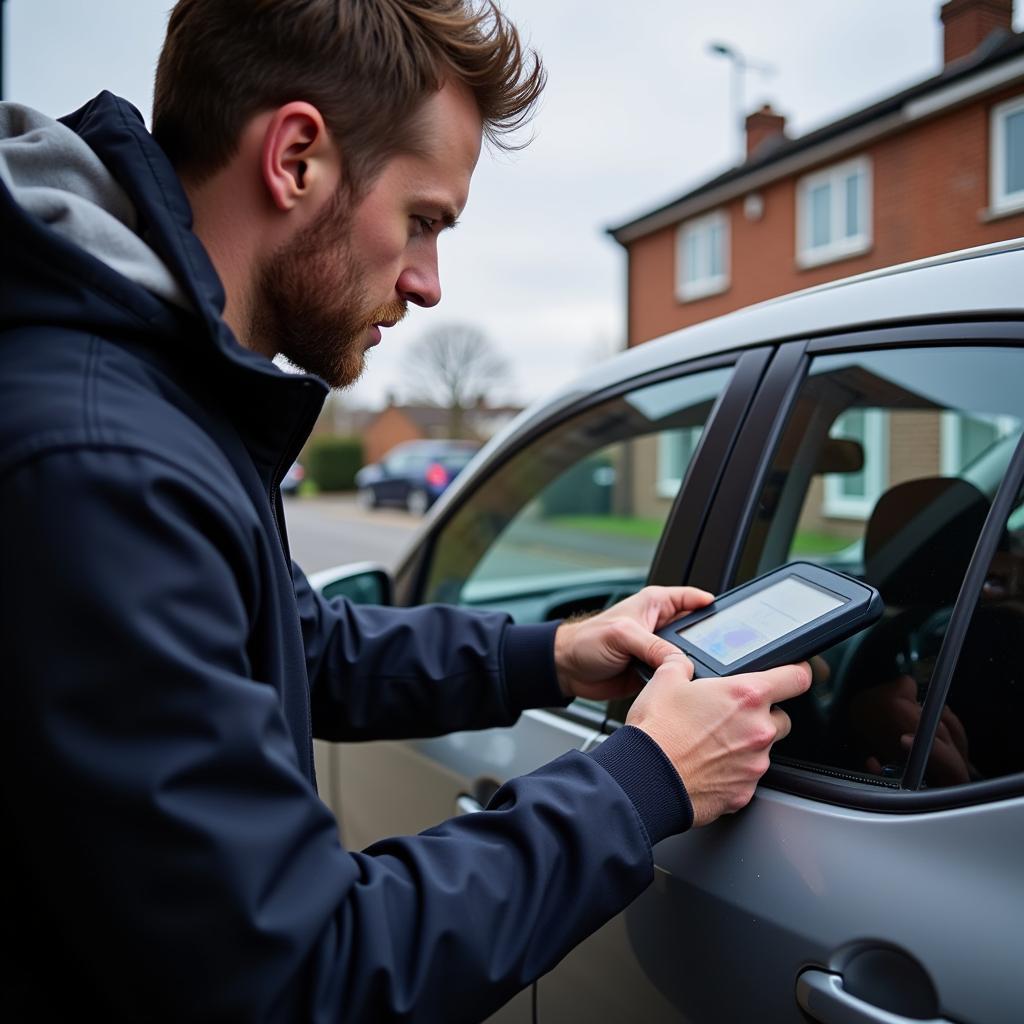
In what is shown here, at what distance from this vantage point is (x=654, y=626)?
1.45 meters

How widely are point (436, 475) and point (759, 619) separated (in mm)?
20379

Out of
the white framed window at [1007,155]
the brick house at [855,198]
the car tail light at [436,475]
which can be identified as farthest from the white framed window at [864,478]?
the car tail light at [436,475]

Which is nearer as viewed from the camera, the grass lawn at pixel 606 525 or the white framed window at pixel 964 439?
the white framed window at pixel 964 439

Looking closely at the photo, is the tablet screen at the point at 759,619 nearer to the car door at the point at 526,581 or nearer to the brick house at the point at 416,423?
the car door at the point at 526,581

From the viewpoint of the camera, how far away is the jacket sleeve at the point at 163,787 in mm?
761

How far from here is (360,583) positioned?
2312 millimetres

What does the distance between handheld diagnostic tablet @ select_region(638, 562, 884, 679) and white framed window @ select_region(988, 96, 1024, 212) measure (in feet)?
24.2

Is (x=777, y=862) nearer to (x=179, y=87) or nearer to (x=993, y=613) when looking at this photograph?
(x=993, y=613)

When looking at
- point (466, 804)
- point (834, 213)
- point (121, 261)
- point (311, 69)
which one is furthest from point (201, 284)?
point (834, 213)

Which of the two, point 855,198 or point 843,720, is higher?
point 855,198

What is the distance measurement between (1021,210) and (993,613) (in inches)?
288

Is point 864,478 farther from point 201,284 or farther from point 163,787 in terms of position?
point 163,787

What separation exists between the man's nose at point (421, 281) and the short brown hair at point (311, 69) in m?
0.15

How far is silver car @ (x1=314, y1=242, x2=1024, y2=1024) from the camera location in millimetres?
1005
